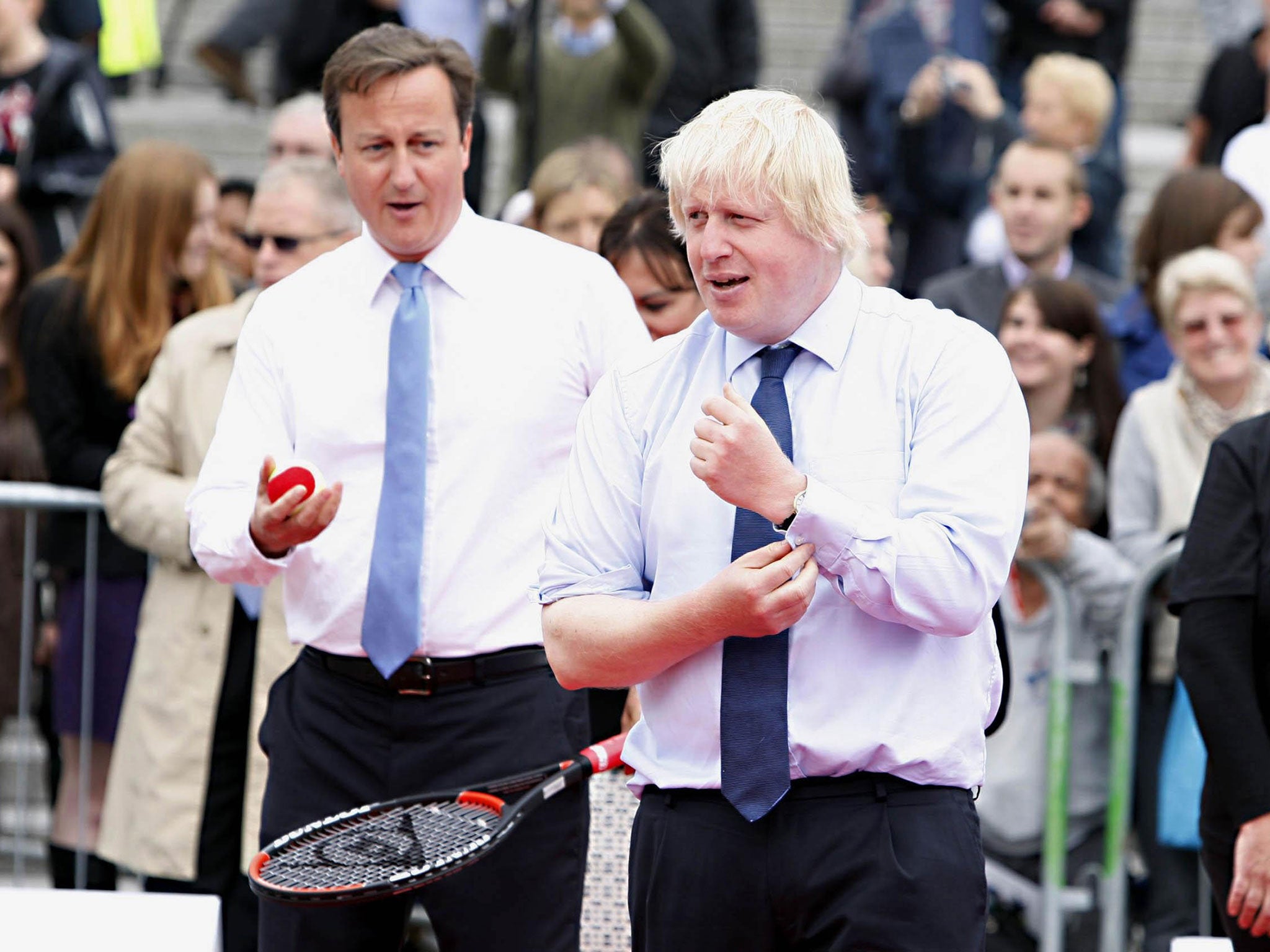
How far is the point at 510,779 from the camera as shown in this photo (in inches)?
130

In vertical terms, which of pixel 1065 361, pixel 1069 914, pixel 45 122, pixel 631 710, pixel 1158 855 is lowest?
pixel 1069 914

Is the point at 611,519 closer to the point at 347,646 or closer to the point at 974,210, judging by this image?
the point at 347,646

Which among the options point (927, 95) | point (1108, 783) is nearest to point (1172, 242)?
point (927, 95)

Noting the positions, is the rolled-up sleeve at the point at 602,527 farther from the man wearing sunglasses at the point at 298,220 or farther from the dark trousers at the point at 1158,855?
the dark trousers at the point at 1158,855

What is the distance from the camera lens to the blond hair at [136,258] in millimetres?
5430

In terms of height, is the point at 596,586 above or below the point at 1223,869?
above

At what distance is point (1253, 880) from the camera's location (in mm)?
3604

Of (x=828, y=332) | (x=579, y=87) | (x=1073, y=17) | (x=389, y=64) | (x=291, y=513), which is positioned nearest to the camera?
(x=828, y=332)

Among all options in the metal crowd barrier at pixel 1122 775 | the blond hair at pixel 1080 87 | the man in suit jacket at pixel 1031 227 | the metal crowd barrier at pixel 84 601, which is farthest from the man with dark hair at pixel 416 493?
the blond hair at pixel 1080 87

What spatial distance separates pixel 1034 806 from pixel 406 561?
2.63 metres

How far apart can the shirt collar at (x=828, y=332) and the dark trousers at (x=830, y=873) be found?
0.67 m

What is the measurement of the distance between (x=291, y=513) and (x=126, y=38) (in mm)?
9066

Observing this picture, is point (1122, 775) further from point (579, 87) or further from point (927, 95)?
point (579, 87)

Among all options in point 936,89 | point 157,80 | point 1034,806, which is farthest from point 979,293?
point 157,80
